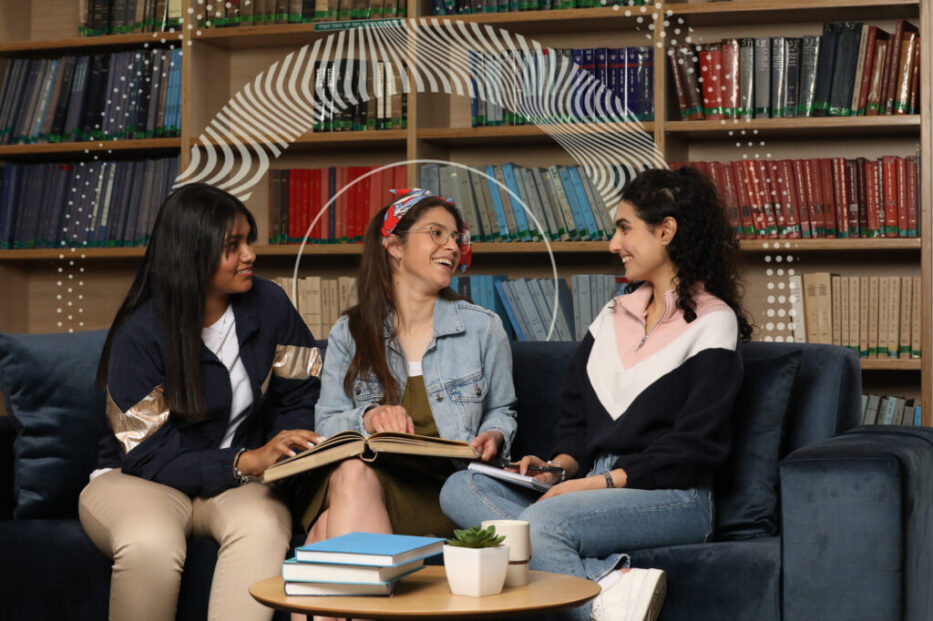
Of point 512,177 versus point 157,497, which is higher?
point 512,177

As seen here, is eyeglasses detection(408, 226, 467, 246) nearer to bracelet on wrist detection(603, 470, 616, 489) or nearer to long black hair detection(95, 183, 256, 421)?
long black hair detection(95, 183, 256, 421)

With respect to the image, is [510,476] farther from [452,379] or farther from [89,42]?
[89,42]

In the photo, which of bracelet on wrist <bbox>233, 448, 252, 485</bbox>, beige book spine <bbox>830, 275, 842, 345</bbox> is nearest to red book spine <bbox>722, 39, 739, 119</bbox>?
beige book spine <bbox>830, 275, 842, 345</bbox>

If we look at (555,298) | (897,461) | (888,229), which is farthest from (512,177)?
(897,461)

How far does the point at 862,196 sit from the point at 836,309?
0.36m

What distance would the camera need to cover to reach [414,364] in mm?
2451

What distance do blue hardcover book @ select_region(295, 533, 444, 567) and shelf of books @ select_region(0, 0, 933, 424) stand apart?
2.23 meters

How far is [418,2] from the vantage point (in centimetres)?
392

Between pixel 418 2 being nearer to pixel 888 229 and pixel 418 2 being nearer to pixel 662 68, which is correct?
pixel 662 68

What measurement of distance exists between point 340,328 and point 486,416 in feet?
1.19

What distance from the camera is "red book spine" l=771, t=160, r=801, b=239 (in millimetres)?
3637

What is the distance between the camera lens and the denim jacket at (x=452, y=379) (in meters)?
2.38

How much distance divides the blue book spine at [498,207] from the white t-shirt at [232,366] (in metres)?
1.57

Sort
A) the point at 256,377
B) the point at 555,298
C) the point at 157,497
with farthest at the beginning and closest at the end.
→ 1. the point at 555,298
2. the point at 256,377
3. the point at 157,497
